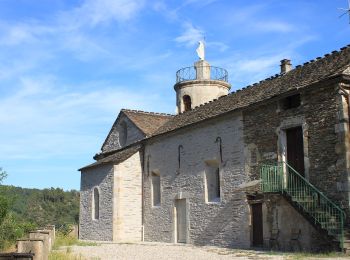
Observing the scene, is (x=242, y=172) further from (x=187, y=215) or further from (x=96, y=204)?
(x=96, y=204)

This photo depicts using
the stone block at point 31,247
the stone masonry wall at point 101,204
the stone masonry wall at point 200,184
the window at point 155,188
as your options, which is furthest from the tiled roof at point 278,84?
the stone block at point 31,247

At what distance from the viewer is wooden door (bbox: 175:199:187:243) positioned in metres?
23.1

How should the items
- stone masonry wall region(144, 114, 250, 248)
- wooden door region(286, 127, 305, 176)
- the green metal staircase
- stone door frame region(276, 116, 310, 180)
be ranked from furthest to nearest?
stone masonry wall region(144, 114, 250, 248)
wooden door region(286, 127, 305, 176)
stone door frame region(276, 116, 310, 180)
the green metal staircase

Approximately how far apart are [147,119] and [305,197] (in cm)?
1569

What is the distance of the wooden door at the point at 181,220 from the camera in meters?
23.1

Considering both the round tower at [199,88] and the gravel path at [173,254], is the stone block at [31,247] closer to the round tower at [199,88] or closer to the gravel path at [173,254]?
the gravel path at [173,254]

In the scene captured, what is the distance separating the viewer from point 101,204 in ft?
90.8

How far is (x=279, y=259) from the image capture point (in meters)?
12.8

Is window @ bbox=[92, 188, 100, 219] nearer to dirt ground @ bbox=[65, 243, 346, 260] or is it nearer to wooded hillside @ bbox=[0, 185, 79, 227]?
dirt ground @ bbox=[65, 243, 346, 260]

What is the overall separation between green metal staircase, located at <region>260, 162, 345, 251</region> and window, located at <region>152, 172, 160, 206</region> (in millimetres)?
8884

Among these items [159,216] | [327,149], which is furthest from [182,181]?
[327,149]

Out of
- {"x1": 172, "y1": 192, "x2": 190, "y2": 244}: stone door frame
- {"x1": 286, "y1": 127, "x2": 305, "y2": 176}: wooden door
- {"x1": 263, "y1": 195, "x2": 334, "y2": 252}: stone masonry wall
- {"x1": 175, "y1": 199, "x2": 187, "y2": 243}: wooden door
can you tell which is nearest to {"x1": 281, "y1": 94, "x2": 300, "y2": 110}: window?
{"x1": 286, "y1": 127, "x2": 305, "y2": 176}: wooden door

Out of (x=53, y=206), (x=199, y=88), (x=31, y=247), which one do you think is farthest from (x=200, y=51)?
(x=53, y=206)

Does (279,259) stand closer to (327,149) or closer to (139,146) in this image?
(327,149)
